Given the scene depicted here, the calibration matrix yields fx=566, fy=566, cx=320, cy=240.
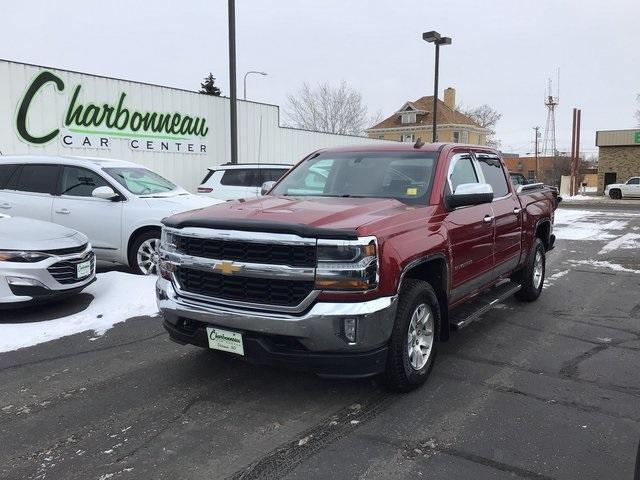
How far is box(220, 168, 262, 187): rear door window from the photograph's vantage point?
1248 cm

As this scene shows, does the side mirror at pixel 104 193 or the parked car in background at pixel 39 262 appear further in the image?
the side mirror at pixel 104 193

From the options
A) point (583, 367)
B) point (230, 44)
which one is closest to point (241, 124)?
point (230, 44)

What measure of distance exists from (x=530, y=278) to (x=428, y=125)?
65.4 meters

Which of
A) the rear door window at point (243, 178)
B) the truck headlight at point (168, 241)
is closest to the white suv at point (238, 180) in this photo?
the rear door window at point (243, 178)

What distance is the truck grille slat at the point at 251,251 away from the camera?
12.1 ft

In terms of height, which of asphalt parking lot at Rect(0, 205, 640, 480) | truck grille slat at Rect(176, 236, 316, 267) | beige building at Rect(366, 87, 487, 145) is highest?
beige building at Rect(366, 87, 487, 145)

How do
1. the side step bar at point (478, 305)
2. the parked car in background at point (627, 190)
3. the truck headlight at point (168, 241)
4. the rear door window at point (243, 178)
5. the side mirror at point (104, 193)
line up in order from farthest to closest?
the parked car in background at point (627, 190) → the rear door window at point (243, 178) → the side mirror at point (104, 193) → the side step bar at point (478, 305) → the truck headlight at point (168, 241)

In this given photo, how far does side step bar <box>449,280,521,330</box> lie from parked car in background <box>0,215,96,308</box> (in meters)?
4.18

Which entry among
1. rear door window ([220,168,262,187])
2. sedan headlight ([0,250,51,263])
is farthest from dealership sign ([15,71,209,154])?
sedan headlight ([0,250,51,263])

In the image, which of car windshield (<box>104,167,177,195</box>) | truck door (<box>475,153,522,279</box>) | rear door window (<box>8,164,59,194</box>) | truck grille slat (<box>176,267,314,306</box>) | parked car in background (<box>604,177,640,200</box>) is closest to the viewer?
truck grille slat (<box>176,267,314,306</box>)

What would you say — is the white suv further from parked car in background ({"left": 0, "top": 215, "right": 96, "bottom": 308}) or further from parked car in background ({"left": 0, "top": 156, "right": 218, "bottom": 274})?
parked car in background ({"left": 0, "top": 215, "right": 96, "bottom": 308})

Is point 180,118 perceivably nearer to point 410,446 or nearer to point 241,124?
point 241,124

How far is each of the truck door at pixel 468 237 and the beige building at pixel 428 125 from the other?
62.3m

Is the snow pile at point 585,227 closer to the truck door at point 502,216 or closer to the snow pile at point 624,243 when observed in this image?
the snow pile at point 624,243
